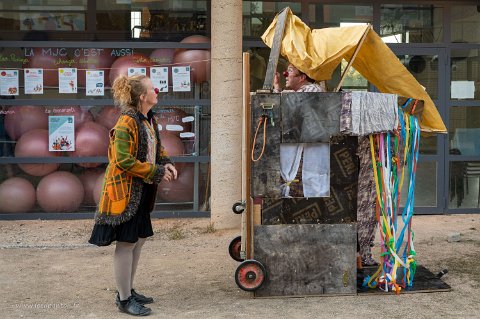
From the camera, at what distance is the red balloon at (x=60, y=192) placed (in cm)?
940

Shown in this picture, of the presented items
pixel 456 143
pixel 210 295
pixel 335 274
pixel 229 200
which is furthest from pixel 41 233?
pixel 456 143

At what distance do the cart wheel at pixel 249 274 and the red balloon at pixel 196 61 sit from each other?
416 centimetres

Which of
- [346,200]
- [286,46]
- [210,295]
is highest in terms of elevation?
[286,46]

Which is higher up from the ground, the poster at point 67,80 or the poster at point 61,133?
the poster at point 67,80

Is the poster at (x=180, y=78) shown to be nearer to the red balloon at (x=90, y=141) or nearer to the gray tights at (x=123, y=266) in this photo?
the red balloon at (x=90, y=141)

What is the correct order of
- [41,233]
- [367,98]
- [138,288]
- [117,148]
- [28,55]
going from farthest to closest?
[28,55] → [41,233] → [138,288] → [367,98] → [117,148]

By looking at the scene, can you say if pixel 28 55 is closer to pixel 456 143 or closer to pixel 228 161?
pixel 228 161

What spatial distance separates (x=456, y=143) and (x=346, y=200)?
4384 millimetres

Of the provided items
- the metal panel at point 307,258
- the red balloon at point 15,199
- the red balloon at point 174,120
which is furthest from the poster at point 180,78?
the metal panel at point 307,258

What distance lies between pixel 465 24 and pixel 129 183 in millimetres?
6039

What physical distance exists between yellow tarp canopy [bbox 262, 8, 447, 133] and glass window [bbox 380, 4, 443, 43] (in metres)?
3.23

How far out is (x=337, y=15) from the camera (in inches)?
382

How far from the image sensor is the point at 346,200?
6.04 m

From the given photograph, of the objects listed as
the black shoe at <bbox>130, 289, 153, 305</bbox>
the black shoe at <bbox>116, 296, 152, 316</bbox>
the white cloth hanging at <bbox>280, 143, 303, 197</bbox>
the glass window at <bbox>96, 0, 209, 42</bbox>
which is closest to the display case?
the glass window at <bbox>96, 0, 209, 42</bbox>
